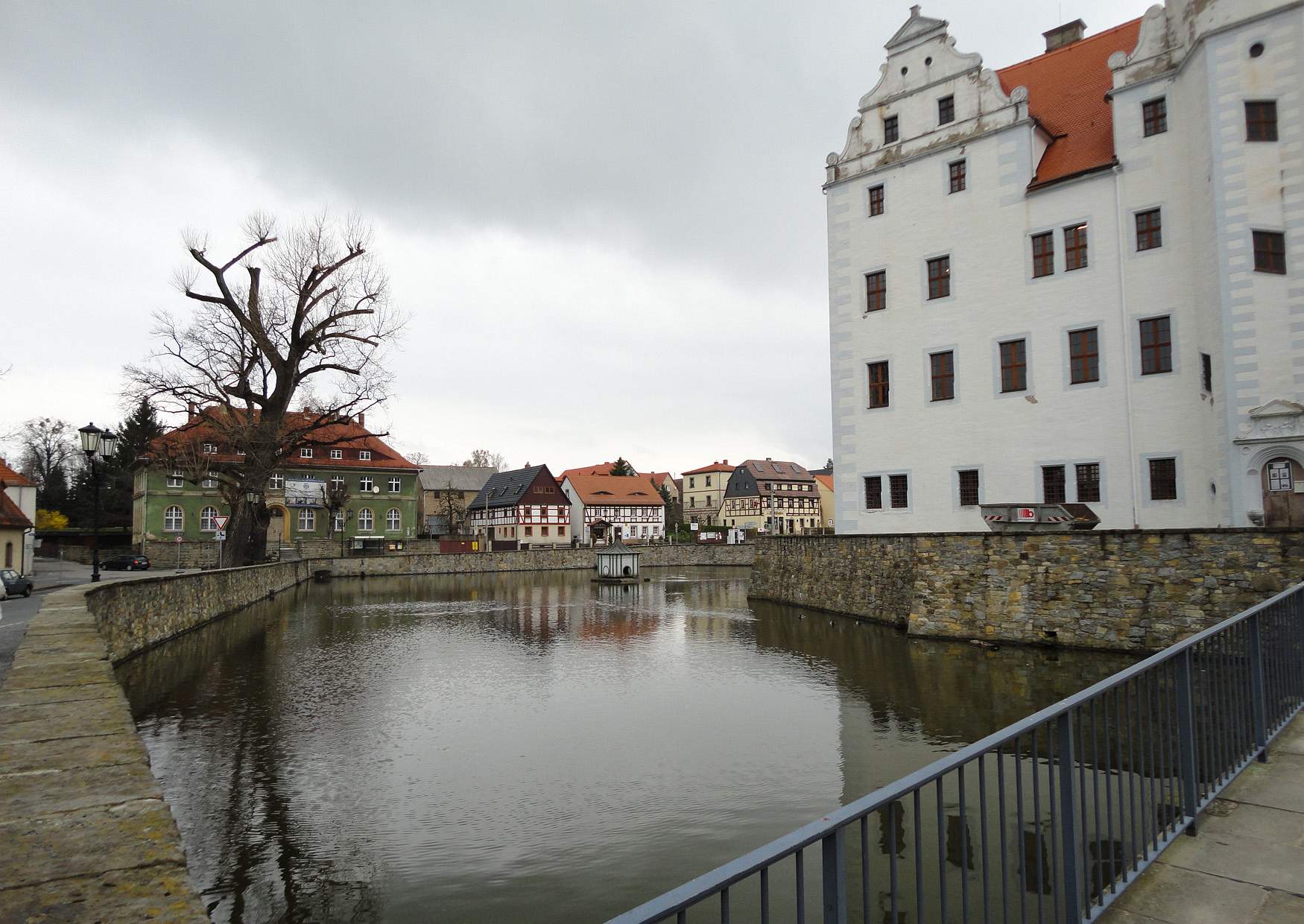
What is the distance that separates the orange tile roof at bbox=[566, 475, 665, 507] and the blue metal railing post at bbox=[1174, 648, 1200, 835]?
3186 inches

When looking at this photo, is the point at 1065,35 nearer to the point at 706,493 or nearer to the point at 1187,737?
the point at 1187,737

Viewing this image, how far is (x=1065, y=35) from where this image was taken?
1180 inches

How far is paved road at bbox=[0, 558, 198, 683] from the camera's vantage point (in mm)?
10914

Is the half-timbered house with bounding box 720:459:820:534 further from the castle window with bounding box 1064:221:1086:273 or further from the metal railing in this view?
the metal railing

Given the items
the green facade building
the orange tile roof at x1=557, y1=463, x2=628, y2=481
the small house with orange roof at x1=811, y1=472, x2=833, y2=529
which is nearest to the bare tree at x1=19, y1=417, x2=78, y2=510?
the green facade building

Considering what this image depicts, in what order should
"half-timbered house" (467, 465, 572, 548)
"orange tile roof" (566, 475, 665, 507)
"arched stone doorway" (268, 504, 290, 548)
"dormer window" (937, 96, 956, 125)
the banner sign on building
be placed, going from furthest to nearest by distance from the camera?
"orange tile roof" (566, 475, 665, 507)
"half-timbered house" (467, 465, 572, 548)
"arched stone doorway" (268, 504, 290, 548)
the banner sign on building
"dormer window" (937, 96, 956, 125)

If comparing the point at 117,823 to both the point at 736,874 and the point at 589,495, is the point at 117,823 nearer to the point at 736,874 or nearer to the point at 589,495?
the point at 736,874

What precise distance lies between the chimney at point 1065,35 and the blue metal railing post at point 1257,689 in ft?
102

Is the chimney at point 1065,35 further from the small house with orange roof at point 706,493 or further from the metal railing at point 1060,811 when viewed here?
the small house with orange roof at point 706,493

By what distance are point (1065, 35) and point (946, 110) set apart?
30.1 ft

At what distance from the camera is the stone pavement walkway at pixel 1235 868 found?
3.60 m

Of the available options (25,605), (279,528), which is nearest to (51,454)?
(279,528)

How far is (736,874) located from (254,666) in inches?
688

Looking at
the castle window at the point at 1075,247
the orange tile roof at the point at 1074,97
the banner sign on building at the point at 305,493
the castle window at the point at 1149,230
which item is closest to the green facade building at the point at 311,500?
the banner sign on building at the point at 305,493
